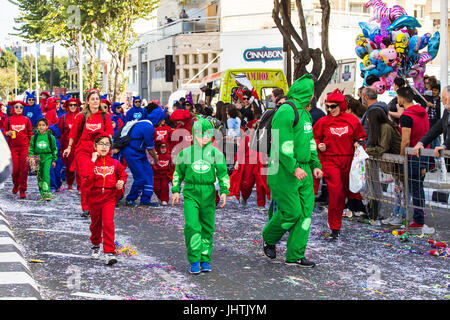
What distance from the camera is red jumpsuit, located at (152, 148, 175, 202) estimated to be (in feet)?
38.5

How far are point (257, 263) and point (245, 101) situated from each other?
25.1 ft

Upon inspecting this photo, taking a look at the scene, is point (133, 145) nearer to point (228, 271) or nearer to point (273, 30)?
point (228, 271)

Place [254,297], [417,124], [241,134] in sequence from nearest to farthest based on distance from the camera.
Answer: [254,297] < [417,124] < [241,134]

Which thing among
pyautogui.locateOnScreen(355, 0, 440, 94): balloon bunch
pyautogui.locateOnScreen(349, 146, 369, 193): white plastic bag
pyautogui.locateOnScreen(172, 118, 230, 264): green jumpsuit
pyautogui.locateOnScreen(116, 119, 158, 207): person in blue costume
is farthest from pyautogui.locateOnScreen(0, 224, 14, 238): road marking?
pyautogui.locateOnScreen(355, 0, 440, 94): balloon bunch

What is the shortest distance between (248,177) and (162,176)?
5.20 feet

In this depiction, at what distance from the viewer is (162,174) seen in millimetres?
11812

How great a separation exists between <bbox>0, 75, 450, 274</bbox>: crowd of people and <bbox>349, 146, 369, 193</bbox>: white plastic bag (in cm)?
11

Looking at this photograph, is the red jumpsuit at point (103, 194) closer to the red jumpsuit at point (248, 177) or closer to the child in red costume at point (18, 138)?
the red jumpsuit at point (248, 177)

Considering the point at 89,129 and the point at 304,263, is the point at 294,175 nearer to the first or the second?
the point at 304,263

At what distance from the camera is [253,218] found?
10.3m

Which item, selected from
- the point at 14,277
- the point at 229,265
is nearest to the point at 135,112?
the point at 229,265

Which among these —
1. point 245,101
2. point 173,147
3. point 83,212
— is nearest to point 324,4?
point 245,101

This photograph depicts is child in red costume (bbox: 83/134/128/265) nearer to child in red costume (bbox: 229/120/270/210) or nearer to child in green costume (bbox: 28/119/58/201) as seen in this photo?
child in red costume (bbox: 229/120/270/210)

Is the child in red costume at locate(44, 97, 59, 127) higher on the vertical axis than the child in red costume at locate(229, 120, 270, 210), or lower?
higher
